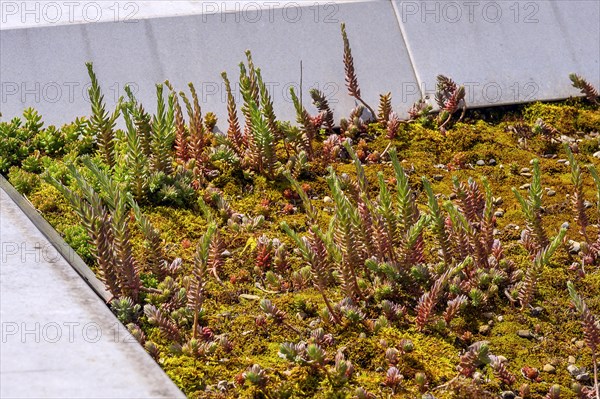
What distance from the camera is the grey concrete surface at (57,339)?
4164 millimetres

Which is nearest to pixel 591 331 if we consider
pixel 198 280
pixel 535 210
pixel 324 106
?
pixel 535 210

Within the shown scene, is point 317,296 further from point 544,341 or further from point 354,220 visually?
point 544,341

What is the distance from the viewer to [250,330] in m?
4.89

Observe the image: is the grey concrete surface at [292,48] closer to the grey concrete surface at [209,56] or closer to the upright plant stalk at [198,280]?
the grey concrete surface at [209,56]

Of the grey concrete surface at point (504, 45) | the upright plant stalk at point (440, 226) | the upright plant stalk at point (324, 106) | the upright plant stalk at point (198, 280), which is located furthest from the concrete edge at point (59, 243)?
the grey concrete surface at point (504, 45)

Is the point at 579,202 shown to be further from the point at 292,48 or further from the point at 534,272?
the point at 292,48

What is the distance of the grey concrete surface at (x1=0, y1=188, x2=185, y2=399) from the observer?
416cm

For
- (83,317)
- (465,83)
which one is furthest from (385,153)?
(83,317)

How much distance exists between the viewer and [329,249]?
15.9 feet

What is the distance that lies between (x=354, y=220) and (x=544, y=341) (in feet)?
3.37

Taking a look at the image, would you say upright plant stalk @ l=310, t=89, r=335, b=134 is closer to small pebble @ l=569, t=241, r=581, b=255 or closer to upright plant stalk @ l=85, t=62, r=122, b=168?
upright plant stalk @ l=85, t=62, r=122, b=168

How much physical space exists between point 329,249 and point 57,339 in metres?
1.27

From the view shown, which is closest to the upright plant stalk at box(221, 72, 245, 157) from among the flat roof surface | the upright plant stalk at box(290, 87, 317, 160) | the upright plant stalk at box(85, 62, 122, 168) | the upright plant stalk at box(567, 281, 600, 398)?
the upright plant stalk at box(290, 87, 317, 160)

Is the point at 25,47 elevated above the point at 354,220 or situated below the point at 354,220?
above
